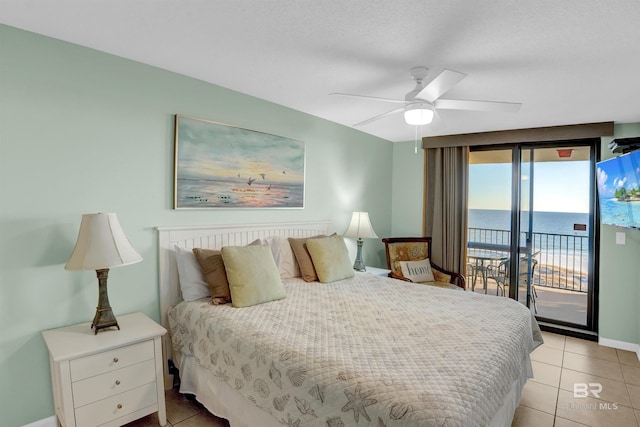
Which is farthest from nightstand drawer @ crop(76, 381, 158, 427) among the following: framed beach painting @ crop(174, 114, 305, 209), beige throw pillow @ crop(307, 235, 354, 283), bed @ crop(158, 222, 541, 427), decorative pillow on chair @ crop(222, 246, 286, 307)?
beige throw pillow @ crop(307, 235, 354, 283)

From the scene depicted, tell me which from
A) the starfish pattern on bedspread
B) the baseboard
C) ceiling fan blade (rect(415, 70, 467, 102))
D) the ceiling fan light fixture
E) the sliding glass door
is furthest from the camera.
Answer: the sliding glass door

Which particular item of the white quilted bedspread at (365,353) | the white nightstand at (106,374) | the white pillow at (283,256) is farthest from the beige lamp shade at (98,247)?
the white pillow at (283,256)

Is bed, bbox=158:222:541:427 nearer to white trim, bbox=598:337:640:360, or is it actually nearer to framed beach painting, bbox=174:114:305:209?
framed beach painting, bbox=174:114:305:209

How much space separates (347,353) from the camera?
5.80ft

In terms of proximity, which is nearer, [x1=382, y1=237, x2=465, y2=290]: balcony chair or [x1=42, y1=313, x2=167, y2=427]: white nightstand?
[x1=42, y1=313, x2=167, y2=427]: white nightstand

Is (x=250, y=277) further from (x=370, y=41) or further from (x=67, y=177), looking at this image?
(x=370, y=41)

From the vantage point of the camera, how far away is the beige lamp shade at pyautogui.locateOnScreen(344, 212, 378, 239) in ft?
13.7

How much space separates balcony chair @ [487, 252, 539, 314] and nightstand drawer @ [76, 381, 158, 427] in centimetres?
420

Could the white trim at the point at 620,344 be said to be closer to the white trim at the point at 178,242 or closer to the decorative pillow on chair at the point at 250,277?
the decorative pillow on chair at the point at 250,277

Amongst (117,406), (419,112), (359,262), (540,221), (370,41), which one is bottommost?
(117,406)

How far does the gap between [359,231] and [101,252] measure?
278cm

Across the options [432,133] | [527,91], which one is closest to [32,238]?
[527,91]

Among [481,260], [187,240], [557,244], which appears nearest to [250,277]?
[187,240]

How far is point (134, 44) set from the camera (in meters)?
2.21
